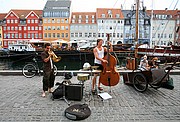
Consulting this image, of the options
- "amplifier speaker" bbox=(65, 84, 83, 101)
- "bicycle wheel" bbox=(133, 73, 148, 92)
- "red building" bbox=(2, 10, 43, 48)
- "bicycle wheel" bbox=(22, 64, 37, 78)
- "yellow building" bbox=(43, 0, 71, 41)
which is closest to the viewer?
"amplifier speaker" bbox=(65, 84, 83, 101)

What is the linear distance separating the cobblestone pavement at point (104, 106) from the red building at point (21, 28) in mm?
57855

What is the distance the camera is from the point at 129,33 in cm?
6003

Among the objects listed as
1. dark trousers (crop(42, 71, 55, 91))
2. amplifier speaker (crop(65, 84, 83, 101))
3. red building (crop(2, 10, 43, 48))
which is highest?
red building (crop(2, 10, 43, 48))

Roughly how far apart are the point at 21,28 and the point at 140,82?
2404 inches

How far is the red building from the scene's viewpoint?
200 feet

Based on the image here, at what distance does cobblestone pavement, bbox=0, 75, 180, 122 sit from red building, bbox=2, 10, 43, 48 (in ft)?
190

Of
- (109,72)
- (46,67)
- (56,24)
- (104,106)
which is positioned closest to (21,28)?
(56,24)

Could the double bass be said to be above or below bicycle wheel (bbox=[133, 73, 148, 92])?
above

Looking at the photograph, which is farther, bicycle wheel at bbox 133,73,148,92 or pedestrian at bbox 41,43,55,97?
bicycle wheel at bbox 133,73,148,92

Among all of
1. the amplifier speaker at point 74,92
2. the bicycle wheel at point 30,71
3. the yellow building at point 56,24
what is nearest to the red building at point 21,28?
the yellow building at point 56,24

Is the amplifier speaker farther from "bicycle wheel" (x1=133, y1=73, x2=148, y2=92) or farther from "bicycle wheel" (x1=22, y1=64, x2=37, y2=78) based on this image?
"bicycle wheel" (x1=22, y1=64, x2=37, y2=78)

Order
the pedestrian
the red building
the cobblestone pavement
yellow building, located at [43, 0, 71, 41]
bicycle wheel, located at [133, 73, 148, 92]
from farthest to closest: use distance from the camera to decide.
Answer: yellow building, located at [43, 0, 71, 41] < the red building < bicycle wheel, located at [133, 73, 148, 92] < the pedestrian < the cobblestone pavement

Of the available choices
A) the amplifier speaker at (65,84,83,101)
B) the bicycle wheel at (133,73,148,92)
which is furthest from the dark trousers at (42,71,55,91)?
the bicycle wheel at (133,73,148,92)

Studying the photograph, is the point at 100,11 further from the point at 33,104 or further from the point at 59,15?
the point at 33,104
